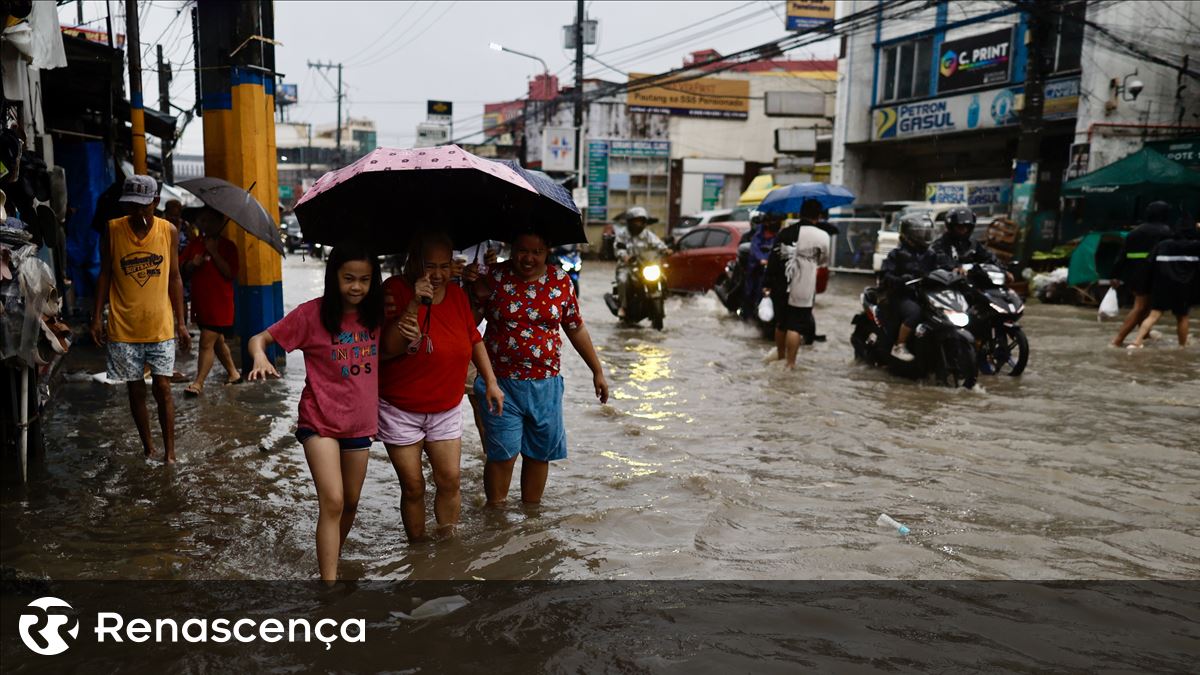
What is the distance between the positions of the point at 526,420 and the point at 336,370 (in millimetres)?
→ 1208

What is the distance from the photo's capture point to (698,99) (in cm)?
4316

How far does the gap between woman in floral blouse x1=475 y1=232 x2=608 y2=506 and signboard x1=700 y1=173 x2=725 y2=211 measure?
37916 mm

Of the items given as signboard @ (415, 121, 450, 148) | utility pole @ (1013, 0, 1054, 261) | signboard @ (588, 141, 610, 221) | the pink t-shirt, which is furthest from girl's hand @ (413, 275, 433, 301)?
signboard @ (415, 121, 450, 148)

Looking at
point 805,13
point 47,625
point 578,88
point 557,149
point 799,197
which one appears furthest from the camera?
point 557,149

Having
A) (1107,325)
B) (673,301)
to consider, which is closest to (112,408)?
(673,301)

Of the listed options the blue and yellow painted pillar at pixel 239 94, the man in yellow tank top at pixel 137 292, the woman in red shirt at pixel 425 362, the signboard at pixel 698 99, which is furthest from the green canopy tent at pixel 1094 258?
the signboard at pixel 698 99

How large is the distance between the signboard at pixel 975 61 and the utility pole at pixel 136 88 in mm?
20684

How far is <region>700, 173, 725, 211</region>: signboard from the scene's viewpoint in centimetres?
4175

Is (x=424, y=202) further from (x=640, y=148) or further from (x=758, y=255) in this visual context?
(x=640, y=148)

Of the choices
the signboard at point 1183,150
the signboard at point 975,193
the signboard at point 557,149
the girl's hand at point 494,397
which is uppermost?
the signboard at point 557,149

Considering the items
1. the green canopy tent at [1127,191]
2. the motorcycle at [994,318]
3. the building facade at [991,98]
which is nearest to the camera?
the motorcycle at [994,318]

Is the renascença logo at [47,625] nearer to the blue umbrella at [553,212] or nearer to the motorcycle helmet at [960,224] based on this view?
the blue umbrella at [553,212]

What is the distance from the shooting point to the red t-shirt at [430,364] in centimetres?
390

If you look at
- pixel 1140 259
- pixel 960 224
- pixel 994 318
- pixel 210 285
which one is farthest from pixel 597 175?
pixel 210 285
